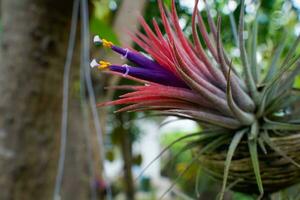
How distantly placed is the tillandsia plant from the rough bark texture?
529 mm

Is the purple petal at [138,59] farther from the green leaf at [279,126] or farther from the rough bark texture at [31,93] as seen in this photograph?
the rough bark texture at [31,93]

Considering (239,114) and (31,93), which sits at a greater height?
(31,93)

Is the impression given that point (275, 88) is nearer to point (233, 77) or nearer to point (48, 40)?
point (233, 77)

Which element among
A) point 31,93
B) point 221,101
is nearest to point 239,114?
point 221,101

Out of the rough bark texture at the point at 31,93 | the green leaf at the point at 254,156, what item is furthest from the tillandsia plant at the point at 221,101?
the rough bark texture at the point at 31,93

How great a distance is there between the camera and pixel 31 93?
0.83 m

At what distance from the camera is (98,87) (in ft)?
3.39

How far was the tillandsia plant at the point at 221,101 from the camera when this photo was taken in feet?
1.04

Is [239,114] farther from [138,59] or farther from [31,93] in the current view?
[31,93]

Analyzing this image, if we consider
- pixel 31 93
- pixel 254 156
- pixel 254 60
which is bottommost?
pixel 254 156

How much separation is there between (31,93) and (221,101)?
23.2 inches

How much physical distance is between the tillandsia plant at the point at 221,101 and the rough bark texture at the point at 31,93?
53cm

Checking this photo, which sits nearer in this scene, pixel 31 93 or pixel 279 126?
pixel 279 126

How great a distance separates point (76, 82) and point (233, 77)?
82 cm
